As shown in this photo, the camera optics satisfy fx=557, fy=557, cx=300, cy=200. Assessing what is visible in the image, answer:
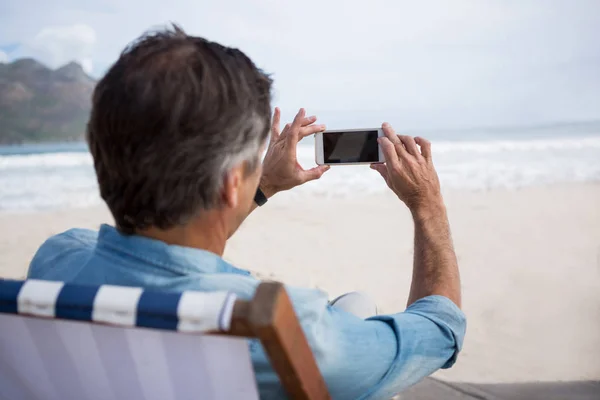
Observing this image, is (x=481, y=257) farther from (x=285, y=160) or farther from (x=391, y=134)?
(x=391, y=134)

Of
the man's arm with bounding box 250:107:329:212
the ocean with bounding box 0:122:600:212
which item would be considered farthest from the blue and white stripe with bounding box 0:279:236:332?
the ocean with bounding box 0:122:600:212

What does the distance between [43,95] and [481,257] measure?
27.4m

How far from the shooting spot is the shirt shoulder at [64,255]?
1.00 m

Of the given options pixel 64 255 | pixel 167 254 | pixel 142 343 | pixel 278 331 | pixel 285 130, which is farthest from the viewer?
pixel 285 130

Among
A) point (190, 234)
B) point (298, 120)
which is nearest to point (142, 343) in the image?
point (190, 234)

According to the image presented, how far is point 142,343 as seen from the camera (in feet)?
2.53

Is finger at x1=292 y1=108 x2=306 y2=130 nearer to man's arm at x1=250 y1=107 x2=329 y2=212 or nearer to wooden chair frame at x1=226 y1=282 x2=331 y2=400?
man's arm at x1=250 y1=107 x2=329 y2=212

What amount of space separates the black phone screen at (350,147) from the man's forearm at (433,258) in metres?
0.39

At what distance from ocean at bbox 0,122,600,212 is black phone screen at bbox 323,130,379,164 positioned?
6653mm

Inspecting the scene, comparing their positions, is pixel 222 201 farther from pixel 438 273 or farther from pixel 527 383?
pixel 527 383

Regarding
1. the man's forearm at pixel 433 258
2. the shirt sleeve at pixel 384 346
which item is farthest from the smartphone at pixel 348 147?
the shirt sleeve at pixel 384 346

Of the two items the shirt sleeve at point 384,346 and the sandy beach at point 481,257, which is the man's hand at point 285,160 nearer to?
the shirt sleeve at point 384,346

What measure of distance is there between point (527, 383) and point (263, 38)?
30435 millimetres

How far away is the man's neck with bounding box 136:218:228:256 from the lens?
938 millimetres
